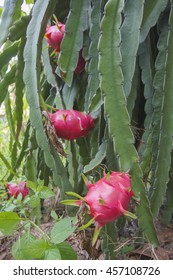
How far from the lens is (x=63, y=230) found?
840mm

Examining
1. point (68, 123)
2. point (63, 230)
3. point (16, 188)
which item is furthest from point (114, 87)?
point (16, 188)

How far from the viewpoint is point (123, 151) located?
0.73 metres

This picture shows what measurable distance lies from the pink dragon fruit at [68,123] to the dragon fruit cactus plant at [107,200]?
7.4 inches

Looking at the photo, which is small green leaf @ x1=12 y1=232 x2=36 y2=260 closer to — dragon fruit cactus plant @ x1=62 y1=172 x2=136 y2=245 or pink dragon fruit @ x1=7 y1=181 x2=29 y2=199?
dragon fruit cactus plant @ x1=62 y1=172 x2=136 y2=245

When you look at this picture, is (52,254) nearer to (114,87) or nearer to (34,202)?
(34,202)

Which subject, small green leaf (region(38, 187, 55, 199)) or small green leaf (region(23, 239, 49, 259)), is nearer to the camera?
small green leaf (region(23, 239, 49, 259))

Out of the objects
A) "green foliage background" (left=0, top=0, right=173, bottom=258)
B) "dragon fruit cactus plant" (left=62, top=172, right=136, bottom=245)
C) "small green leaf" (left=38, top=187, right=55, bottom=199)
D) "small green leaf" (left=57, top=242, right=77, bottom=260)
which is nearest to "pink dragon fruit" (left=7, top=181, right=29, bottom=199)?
"green foliage background" (left=0, top=0, right=173, bottom=258)

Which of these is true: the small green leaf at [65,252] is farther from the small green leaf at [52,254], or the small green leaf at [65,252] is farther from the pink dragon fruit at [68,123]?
the pink dragon fruit at [68,123]

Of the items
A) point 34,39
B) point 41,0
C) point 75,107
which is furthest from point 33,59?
point 75,107

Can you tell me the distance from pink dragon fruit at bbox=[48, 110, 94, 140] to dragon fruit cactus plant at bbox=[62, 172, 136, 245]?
19 cm

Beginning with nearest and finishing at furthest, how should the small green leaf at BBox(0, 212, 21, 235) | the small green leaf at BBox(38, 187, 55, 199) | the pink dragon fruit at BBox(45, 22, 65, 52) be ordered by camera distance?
1. the small green leaf at BBox(0, 212, 21, 235)
2. the small green leaf at BBox(38, 187, 55, 199)
3. the pink dragon fruit at BBox(45, 22, 65, 52)

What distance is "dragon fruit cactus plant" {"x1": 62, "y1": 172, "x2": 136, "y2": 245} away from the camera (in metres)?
0.72

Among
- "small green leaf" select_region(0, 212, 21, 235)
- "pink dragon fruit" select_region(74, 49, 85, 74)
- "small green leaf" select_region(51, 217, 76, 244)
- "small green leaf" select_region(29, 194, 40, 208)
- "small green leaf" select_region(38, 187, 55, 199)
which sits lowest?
"small green leaf" select_region(51, 217, 76, 244)
